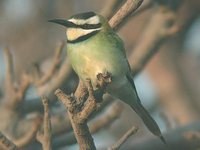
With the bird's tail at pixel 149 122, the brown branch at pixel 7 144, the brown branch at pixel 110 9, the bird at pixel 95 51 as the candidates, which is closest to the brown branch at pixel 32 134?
the bird at pixel 95 51

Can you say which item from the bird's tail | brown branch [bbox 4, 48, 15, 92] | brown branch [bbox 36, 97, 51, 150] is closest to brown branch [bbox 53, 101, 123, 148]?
the bird's tail

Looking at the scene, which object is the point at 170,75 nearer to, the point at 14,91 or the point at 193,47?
the point at 193,47

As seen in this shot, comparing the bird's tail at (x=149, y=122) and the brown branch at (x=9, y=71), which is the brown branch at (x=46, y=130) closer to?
the bird's tail at (x=149, y=122)

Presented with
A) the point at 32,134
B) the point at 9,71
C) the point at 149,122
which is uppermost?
the point at 9,71

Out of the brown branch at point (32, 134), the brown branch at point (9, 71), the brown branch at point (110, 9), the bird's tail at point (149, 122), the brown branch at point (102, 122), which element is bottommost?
the bird's tail at point (149, 122)

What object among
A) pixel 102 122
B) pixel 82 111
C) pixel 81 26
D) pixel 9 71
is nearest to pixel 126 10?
pixel 81 26

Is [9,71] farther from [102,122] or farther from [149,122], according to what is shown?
[149,122]

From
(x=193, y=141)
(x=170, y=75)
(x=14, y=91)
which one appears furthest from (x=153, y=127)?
(x=170, y=75)

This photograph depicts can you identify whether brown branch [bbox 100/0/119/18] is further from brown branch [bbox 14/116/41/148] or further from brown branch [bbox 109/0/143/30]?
brown branch [bbox 14/116/41/148]
